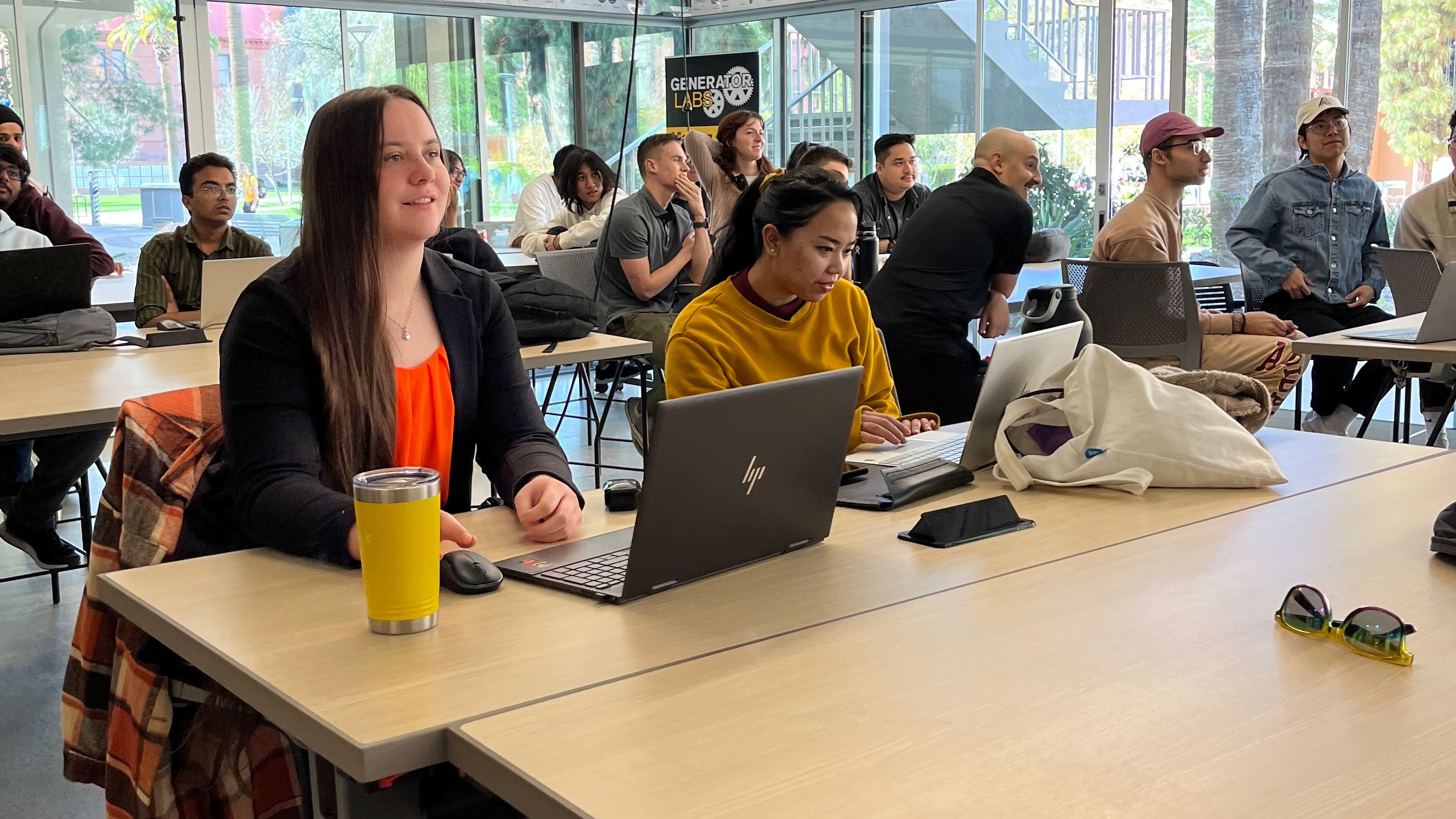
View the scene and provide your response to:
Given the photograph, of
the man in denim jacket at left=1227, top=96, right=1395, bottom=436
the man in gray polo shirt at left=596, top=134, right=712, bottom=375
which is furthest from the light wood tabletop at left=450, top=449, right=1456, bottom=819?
the man in denim jacket at left=1227, top=96, right=1395, bottom=436

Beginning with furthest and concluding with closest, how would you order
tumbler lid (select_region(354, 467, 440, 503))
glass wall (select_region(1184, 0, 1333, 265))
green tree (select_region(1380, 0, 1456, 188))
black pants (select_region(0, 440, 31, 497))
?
glass wall (select_region(1184, 0, 1333, 265)) < green tree (select_region(1380, 0, 1456, 188)) < black pants (select_region(0, 440, 31, 497)) < tumbler lid (select_region(354, 467, 440, 503))

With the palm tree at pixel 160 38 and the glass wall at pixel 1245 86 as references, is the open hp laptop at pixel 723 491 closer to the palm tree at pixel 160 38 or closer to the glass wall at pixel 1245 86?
the glass wall at pixel 1245 86

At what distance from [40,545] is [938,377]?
8.64 feet

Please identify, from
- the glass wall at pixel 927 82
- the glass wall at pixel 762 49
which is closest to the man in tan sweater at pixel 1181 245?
the glass wall at pixel 927 82

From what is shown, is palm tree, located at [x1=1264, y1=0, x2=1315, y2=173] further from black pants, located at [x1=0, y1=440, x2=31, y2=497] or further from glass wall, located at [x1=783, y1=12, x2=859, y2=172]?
black pants, located at [x1=0, y1=440, x2=31, y2=497]

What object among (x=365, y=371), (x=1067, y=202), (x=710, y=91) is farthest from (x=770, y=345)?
(x=710, y=91)

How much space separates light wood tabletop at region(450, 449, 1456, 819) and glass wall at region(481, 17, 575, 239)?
27.2 ft

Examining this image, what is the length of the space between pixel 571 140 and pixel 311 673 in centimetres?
902

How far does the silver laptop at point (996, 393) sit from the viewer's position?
1906 mm

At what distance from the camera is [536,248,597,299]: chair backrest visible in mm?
4918

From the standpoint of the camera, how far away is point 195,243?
4383mm

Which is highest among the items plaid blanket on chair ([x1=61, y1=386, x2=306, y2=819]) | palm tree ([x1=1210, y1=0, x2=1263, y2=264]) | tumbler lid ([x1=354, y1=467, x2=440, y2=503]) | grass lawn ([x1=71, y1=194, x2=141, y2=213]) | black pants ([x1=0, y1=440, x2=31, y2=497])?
palm tree ([x1=1210, y1=0, x2=1263, y2=264])

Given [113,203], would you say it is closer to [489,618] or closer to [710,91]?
[710,91]

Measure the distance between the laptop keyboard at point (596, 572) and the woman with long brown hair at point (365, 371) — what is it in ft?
0.40
